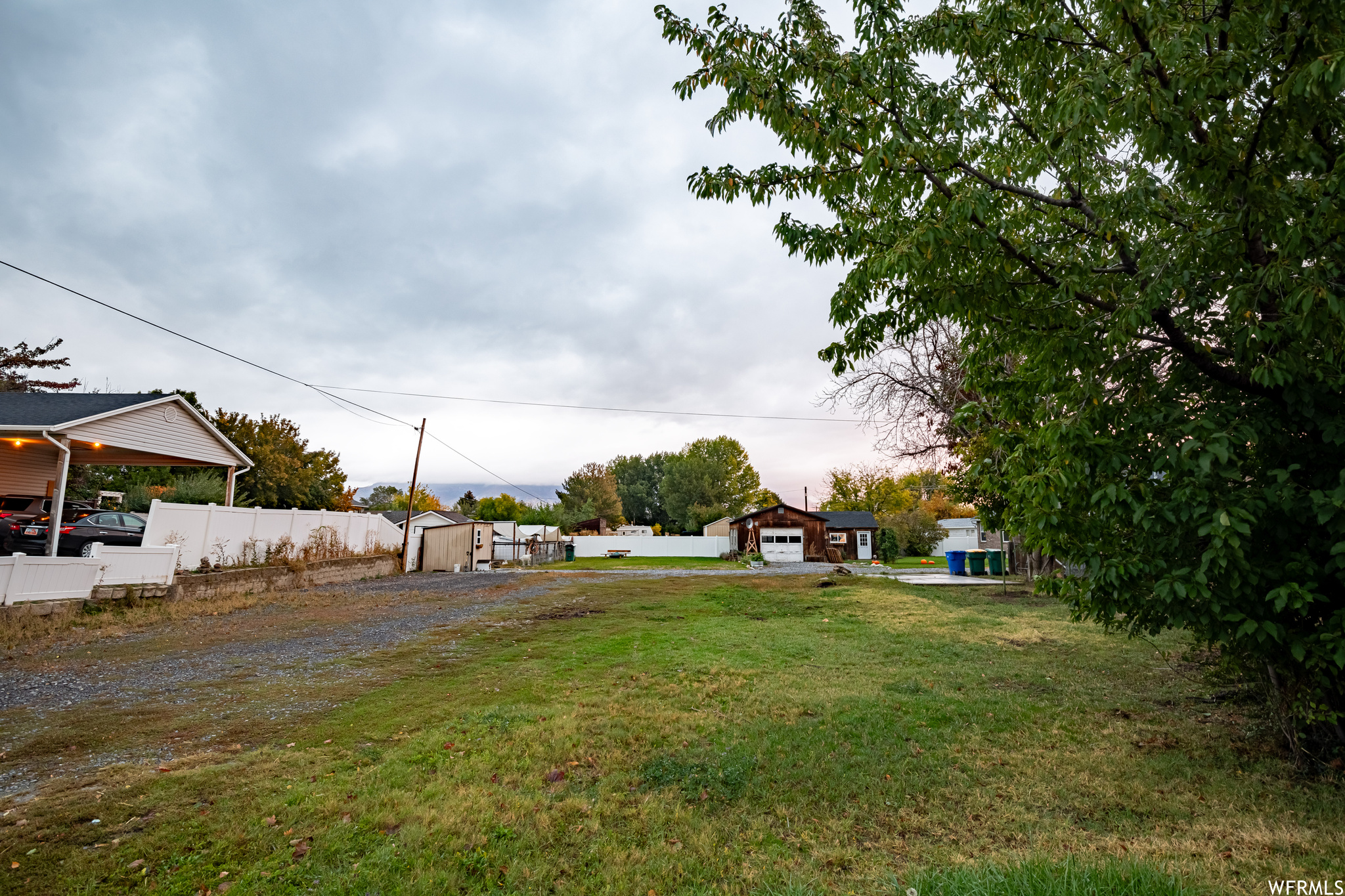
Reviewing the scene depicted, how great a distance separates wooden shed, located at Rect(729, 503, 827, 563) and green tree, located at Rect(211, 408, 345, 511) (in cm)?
2533

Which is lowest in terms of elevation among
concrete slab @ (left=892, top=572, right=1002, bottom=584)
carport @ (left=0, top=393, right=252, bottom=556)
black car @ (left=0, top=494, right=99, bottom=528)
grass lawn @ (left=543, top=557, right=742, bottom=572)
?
grass lawn @ (left=543, top=557, right=742, bottom=572)

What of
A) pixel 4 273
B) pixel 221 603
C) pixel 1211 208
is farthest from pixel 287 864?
pixel 4 273

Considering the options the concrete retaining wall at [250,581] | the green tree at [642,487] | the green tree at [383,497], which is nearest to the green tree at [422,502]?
the green tree at [383,497]

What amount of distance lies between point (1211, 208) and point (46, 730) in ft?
31.7

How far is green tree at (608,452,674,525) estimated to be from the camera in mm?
69125

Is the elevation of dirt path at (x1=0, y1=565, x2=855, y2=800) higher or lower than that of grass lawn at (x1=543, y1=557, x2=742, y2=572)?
higher

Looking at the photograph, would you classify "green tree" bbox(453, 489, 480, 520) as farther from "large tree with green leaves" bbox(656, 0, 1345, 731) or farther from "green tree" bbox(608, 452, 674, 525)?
"large tree with green leaves" bbox(656, 0, 1345, 731)

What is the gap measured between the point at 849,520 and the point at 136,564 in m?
39.3

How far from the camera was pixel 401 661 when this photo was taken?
304 inches

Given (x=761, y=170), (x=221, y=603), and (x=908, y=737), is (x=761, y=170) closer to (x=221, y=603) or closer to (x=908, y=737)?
(x=908, y=737)

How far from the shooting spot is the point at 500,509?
2377 inches

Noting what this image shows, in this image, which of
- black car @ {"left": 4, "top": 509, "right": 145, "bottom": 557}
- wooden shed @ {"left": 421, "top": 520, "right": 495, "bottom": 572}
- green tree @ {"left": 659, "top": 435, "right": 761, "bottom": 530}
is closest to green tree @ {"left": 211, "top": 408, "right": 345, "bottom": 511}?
wooden shed @ {"left": 421, "top": 520, "right": 495, "bottom": 572}

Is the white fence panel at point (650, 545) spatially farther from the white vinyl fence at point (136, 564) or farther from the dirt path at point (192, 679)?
the white vinyl fence at point (136, 564)

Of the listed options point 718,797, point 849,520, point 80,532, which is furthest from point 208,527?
point 849,520
